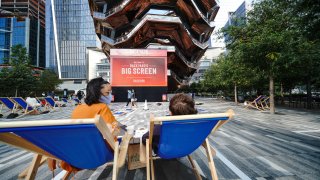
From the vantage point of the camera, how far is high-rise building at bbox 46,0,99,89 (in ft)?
270

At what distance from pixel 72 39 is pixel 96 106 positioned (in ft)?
309

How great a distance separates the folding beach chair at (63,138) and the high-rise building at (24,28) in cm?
9424

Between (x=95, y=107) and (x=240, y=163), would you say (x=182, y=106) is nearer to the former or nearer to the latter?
(x=95, y=107)

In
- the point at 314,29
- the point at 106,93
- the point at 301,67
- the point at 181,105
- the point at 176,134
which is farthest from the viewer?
the point at 301,67

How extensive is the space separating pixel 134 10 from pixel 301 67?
103 ft

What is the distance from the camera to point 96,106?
7.00ft

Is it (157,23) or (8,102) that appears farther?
(157,23)

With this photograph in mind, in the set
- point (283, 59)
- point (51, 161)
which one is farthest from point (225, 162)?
point (283, 59)

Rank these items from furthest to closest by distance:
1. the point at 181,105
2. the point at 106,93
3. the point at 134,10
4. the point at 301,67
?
the point at 134,10, the point at 301,67, the point at 106,93, the point at 181,105

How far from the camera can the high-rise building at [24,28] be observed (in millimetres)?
84312

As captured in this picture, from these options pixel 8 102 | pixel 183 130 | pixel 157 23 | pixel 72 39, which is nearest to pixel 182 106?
pixel 183 130

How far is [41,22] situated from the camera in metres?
106

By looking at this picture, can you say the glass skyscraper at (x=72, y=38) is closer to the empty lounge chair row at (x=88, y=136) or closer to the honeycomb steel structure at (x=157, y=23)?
the honeycomb steel structure at (x=157, y=23)

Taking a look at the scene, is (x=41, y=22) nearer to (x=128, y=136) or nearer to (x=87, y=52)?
(x=87, y=52)
